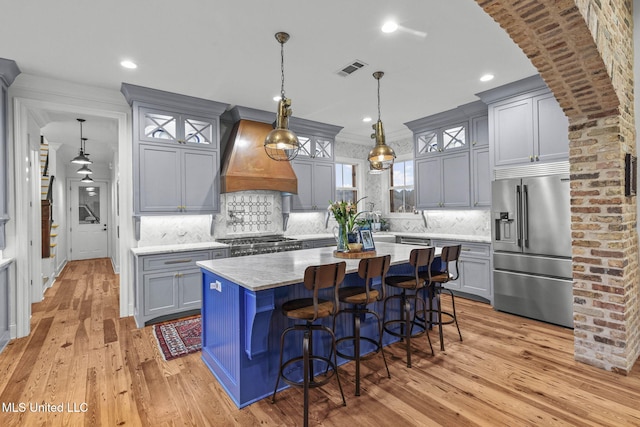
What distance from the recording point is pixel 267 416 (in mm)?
2119

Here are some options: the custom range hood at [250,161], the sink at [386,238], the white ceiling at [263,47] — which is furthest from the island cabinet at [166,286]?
the sink at [386,238]

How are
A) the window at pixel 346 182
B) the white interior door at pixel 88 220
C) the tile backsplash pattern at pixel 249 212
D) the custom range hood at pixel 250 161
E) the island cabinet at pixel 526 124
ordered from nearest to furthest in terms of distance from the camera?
the island cabinet at pixel 526 124 < the custom range hood at pixel 250 161 < the tile backsplash pattern at pixel 249 212 < the window at pixel 346 182 < the white interior door at pixel 88 220

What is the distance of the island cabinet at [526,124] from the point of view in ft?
12.2

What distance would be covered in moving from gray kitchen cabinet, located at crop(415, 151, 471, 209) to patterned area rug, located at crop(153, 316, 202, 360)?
4004 mm

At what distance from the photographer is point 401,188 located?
6.63 m

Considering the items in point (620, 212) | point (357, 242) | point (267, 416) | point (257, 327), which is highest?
point (620, 212)

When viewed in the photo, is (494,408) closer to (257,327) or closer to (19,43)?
(257,327)

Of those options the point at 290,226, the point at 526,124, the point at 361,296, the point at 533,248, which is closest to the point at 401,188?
the point at 290,226

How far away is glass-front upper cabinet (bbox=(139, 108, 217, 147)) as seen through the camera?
4066 millimetres

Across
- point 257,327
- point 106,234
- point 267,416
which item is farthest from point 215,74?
point 106,234

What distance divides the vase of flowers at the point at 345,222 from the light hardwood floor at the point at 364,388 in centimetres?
109

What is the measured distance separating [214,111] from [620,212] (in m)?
4.59

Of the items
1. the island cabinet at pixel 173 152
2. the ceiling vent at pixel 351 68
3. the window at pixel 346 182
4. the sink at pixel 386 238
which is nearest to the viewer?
the ceiling vent at pixel 351 68

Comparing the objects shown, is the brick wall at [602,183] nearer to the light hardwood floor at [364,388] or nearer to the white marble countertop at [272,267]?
the light hardwood floor at [364,388]
